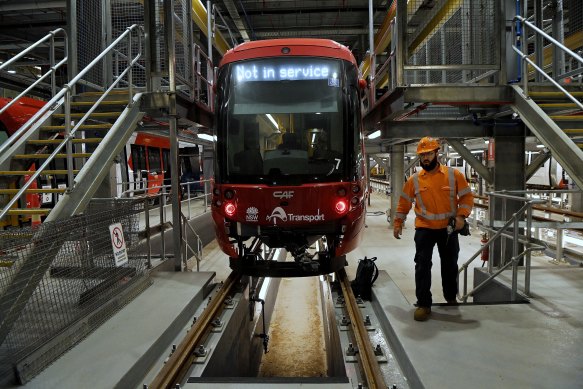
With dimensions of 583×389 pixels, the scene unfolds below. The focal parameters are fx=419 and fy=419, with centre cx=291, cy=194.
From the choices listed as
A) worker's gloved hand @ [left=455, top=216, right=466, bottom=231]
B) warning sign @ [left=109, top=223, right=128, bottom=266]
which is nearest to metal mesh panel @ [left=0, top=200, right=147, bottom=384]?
warning sign @ [left=109, top=223, right=128, bottom=266]

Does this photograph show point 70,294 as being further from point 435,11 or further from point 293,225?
point 435,11

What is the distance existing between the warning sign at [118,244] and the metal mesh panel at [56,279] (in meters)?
0.04

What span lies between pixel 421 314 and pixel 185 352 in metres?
2.17

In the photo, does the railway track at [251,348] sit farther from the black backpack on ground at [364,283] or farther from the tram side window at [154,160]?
the tram side window at [154,160]

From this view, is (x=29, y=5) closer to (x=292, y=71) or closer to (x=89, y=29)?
(x=89, y=29)

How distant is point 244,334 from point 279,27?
11.7 metres

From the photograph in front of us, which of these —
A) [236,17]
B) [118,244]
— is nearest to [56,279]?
[118,244]

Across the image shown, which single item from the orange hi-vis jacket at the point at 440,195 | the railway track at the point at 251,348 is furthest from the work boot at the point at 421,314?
the orange hi-vis jacket at the point at 440,195

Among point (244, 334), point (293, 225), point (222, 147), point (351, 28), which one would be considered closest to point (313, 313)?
point (244, 334)

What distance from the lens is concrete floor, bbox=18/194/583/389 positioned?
2.98m

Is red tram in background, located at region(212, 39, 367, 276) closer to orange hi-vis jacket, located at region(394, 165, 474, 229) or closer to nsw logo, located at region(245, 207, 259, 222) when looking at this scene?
nsw logo, located at region(245, 207, 259, 222)

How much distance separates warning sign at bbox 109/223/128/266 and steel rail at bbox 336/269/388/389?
8.25ft

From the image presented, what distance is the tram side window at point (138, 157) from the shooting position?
1294 centimetres

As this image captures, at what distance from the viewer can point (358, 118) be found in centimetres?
505
